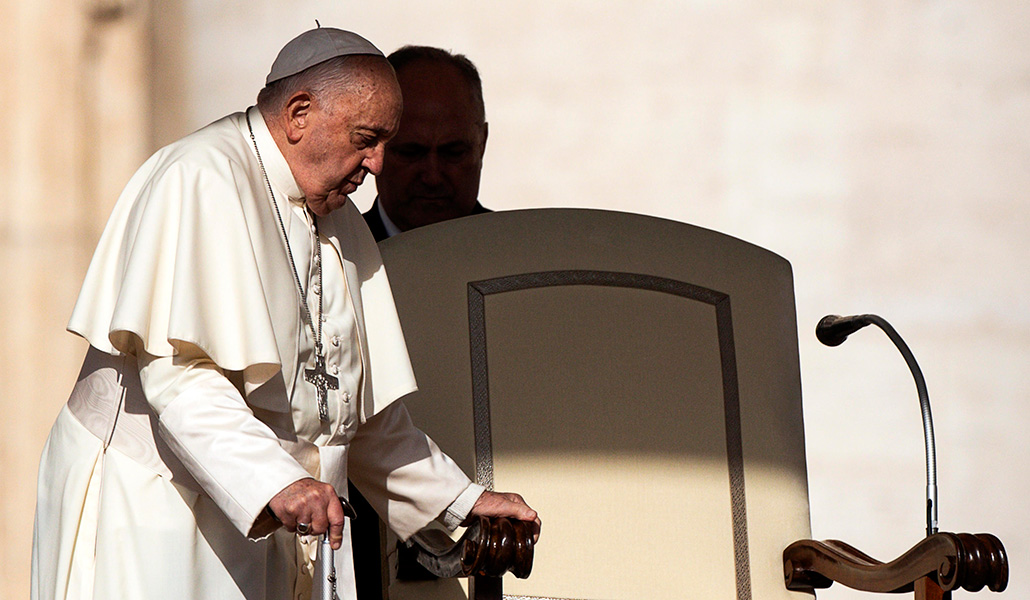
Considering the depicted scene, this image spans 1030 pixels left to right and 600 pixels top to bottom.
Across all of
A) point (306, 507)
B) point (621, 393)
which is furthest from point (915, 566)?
point (306, 507)

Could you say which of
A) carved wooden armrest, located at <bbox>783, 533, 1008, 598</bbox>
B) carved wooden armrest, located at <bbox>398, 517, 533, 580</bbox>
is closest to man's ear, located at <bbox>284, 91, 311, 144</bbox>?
carved wooden armrest, located at <bbox>398, 517, 533, 580</bbox>

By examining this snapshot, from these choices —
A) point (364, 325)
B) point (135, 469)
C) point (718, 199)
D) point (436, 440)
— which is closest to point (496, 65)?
point (718, 199)

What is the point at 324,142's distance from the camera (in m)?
2.15

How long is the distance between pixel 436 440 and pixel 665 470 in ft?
1.70

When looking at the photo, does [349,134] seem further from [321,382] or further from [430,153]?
[430,153]

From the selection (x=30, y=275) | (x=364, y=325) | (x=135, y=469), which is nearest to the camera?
(x=135, y=469)

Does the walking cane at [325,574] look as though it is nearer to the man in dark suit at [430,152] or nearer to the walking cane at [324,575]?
the walking cane at [324,575]

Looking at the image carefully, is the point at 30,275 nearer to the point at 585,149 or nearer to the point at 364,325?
the point at 585,149

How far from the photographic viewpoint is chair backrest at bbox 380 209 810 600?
2887mm

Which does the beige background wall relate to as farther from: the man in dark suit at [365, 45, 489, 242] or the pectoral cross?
the pectoral cross

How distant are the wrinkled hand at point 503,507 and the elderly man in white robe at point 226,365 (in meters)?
0.27

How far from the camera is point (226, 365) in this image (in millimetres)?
2002

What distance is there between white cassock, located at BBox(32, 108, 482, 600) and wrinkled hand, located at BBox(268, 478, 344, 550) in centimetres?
2

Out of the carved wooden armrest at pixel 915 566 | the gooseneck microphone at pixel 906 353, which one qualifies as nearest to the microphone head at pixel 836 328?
the gooseneck microphone at pixel 906 353
